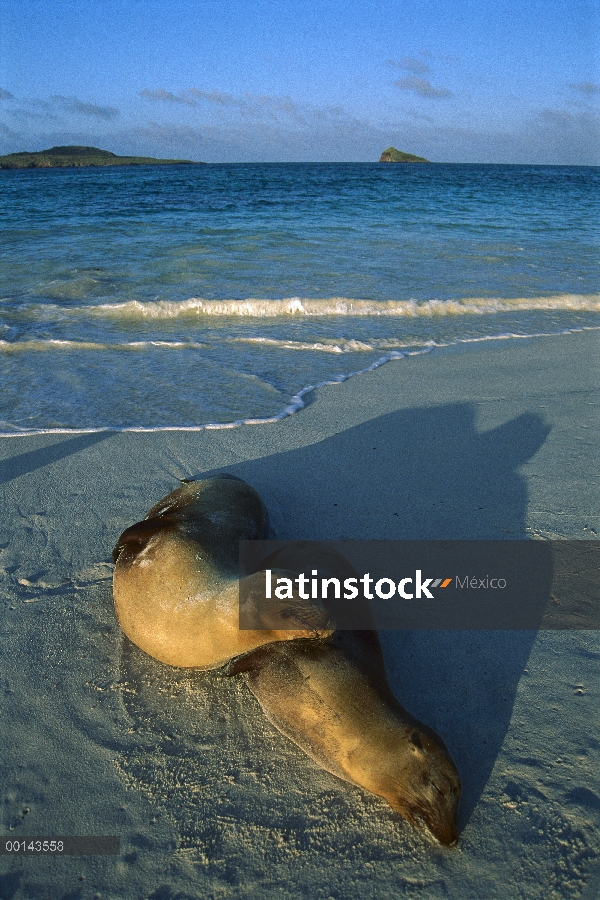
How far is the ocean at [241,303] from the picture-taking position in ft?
19.2

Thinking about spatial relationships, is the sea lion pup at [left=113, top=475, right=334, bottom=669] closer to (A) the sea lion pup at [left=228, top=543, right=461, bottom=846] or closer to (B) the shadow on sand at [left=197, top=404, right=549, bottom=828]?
(A) the sea lion pup at [left=228, top=543, right=461, bottom=846]

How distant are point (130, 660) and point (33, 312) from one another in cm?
681

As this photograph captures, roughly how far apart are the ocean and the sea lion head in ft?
10.9

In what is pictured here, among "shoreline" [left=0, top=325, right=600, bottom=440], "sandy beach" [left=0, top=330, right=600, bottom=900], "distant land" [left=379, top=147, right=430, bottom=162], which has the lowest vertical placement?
"sandy beach" [left=0, top=330, right=600, bottom=900]

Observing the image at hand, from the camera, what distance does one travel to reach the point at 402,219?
18828 millimetres

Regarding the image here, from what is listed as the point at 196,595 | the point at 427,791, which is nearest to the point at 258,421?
the point at 196,595

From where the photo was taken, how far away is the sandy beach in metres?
2.10

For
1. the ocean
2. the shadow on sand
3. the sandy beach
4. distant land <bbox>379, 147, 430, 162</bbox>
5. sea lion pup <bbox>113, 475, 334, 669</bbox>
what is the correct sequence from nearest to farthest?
the sandy beach
sea lion pup <bbox>113, 475, 334, 669</bbox>
the shadow on sand
the ocean
distant land <bbox>379, 147, 430, 162</bbox>

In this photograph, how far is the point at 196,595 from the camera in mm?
2592

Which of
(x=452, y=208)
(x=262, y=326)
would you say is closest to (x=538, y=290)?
(x=262, y=326)

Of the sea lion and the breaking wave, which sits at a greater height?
the breaking wave

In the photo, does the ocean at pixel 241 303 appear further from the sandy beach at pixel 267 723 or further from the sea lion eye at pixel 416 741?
the sea lion eye at pixel 416 741

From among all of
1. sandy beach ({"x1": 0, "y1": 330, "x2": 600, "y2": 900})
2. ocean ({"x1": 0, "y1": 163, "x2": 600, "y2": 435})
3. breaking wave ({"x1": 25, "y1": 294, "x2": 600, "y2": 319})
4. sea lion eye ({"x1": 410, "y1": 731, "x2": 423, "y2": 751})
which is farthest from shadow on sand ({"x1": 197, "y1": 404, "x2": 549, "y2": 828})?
breaking wave ({"x1": 25, "y1": 294, "x2": 600, "y2": 319})

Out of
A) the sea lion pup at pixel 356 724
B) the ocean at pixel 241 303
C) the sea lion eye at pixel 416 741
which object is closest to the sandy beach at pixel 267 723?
the sea lion pup at pixel 356 724
